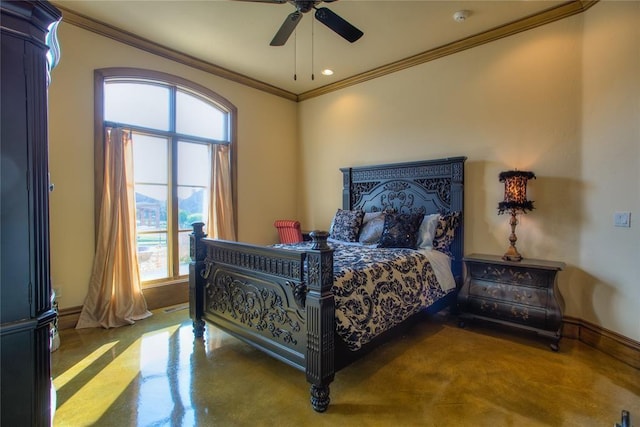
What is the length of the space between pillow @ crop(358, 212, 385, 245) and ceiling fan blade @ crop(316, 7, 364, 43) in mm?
1997

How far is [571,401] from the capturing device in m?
2.01

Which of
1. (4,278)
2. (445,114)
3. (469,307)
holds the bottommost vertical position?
(469,307)

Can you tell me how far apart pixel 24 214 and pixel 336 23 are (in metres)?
2.46

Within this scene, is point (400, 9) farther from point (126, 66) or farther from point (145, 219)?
point (145, 219)

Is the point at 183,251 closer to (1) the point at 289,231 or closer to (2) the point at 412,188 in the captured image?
(1) the point at 289,231

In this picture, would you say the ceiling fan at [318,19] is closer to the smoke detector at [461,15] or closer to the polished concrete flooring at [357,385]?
the smoke detector at [461,15]

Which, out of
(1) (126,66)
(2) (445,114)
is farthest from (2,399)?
(2) (445,114)

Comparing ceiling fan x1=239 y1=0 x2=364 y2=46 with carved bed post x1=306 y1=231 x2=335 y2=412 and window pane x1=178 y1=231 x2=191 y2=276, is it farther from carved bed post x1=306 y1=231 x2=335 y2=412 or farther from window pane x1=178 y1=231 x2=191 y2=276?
window pane x1=178 y1=231 x2=191 y2=276

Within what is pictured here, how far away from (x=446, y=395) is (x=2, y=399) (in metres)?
2.20

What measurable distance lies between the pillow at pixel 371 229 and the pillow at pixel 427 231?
0.45 meters

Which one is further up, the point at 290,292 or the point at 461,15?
the point at 461,15

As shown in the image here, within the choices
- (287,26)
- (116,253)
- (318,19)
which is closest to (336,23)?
(318,19)

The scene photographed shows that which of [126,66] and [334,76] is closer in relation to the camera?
[126,66]

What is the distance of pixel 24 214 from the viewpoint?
959mm
